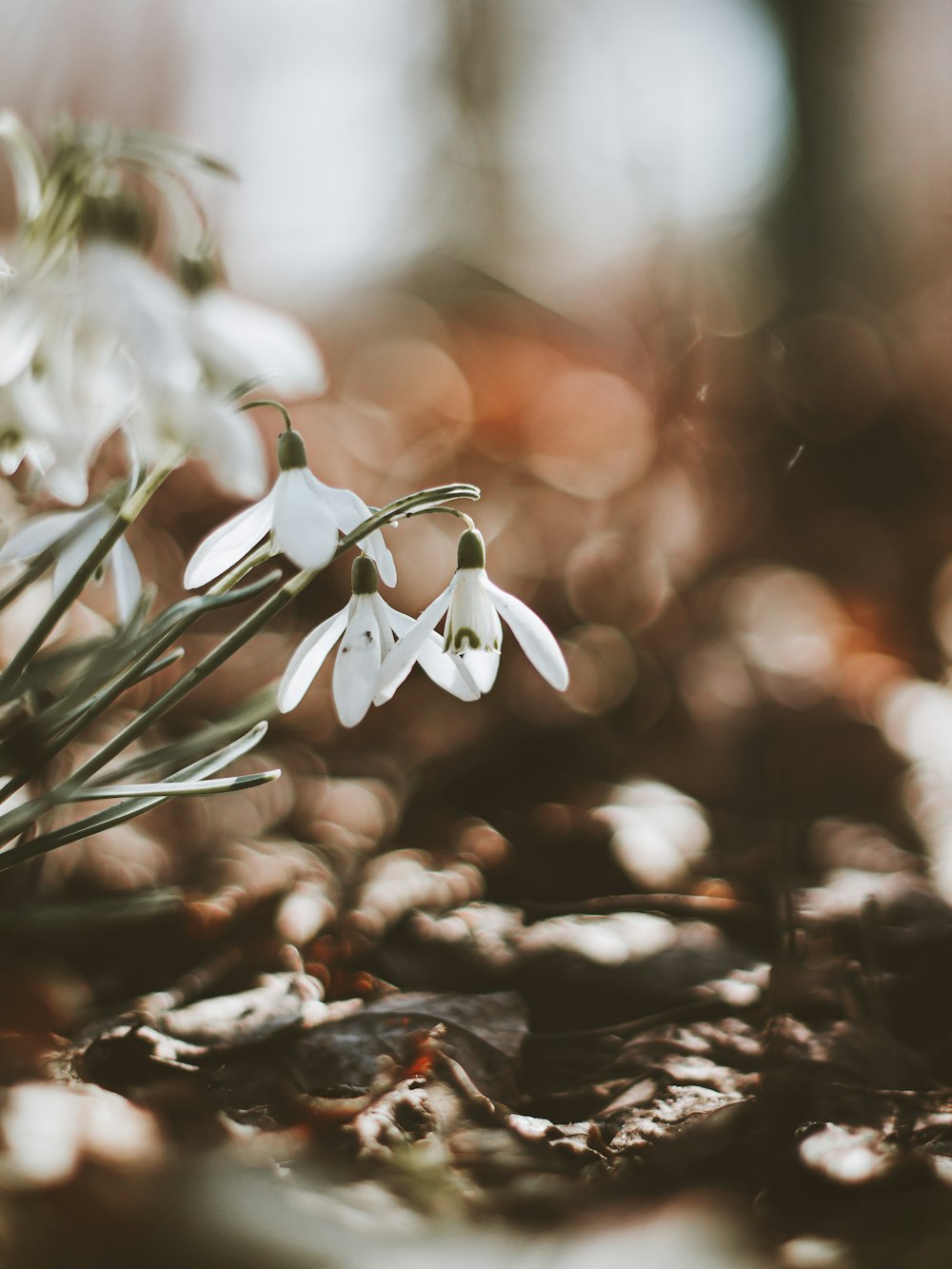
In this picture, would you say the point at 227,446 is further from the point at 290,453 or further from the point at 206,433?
the point at 290,453

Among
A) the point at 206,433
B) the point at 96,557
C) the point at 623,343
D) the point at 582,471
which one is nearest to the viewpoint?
the point at 206,433

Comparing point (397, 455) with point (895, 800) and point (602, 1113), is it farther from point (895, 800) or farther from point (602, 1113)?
point (602, 1113)

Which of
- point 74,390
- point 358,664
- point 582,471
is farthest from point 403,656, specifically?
point 582,471

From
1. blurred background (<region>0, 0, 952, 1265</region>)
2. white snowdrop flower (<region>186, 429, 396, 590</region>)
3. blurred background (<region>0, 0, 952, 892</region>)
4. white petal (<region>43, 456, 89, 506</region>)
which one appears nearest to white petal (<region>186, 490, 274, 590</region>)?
white snowdrop flower (<region>186, 429, 396, 590</region>)

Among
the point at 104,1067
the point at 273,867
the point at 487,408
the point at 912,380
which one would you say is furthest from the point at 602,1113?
the point at 912,380

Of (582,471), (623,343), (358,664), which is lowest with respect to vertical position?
(358,664)

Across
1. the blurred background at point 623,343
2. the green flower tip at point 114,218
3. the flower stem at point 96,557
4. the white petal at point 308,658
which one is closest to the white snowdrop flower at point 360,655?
the white petal at point 308,658

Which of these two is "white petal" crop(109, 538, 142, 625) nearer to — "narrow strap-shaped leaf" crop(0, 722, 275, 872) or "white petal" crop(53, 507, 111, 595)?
"white petal" crop(53, 507, 111, 595)
